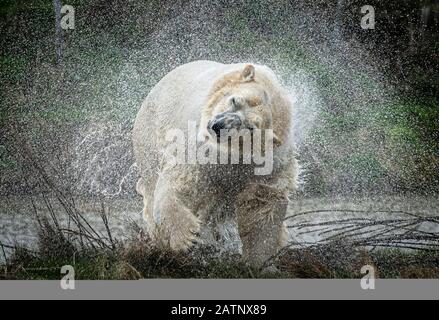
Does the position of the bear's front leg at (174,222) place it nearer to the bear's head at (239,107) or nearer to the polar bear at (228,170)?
the polar bear at (228,170)

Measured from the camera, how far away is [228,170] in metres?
7.68

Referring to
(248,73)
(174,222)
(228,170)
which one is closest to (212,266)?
(174,222)

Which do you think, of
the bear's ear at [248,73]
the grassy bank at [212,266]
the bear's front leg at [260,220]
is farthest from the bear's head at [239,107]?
the grassy bank at [212,266]

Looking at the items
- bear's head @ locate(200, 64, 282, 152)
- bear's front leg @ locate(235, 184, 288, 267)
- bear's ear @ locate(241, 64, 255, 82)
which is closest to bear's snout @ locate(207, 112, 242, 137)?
bear's head @ locate(200, 64, 282, 152)

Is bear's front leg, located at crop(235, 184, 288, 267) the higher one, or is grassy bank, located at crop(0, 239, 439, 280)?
bear's front leg, located at crop(235, 184, 288, 267)

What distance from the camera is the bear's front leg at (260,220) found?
312 inches

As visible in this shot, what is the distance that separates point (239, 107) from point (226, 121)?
167mm

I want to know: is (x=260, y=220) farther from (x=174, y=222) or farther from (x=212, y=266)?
(x=174, y=222)

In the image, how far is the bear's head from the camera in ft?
23.8

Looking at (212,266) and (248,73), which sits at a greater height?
(248,73)

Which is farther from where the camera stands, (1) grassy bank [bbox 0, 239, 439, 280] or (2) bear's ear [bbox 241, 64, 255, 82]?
(1) grassy bank [bbox 0, 239, 439, 280]

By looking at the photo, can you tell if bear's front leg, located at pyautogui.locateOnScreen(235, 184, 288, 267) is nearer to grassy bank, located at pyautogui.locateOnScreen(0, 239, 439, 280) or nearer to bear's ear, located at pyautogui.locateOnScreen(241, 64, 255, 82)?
grassy bank, located at pyautogui.locateOnScreen(0, 239, 439, 280)

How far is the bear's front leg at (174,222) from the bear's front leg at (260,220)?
1.36 ft

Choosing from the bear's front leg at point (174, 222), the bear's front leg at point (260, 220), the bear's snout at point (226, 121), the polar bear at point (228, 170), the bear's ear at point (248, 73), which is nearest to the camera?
the bear's snout at point (226, 121)
